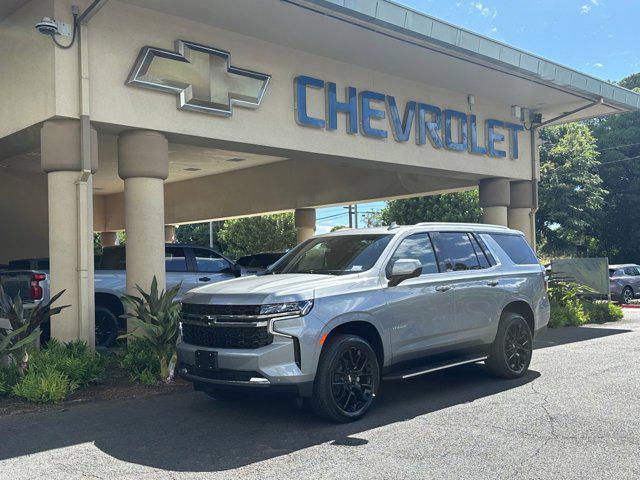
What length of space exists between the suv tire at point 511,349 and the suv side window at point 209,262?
5.98 metres

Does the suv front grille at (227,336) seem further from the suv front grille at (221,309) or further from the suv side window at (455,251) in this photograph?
the suv side window at (455,251)

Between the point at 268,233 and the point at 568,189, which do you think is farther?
the point at 268,233

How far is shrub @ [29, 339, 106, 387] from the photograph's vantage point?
300 inches

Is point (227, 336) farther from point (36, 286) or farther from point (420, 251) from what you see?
point (36, 286)

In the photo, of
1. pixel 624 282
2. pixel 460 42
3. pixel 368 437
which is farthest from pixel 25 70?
pixel 624 282

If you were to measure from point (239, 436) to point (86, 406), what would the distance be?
88.7 inches

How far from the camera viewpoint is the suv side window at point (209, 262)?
12.3 metres

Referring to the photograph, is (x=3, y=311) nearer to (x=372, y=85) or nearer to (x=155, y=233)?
(x=155, y=233)

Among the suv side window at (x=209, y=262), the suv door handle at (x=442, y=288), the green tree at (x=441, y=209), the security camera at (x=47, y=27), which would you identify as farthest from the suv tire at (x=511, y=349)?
the green tree at (x=441, y=209)

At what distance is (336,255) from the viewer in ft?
23.4

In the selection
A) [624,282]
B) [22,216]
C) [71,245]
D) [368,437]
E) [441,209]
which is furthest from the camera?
[441,209]

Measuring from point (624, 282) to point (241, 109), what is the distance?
1738 centimetres

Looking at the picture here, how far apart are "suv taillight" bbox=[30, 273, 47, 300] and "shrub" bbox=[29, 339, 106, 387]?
1329 millimetres

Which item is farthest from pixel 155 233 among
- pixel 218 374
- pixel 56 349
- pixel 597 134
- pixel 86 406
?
pixel 597 134
